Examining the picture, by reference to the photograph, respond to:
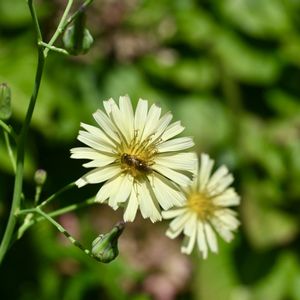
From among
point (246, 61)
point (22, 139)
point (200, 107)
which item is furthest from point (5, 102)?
point (246, 61)

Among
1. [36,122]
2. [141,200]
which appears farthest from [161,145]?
[36,122]

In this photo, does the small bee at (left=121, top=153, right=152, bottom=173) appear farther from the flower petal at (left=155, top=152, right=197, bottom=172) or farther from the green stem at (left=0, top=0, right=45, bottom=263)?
the green stem at (left=0, top=0, right=45, bottom=263)

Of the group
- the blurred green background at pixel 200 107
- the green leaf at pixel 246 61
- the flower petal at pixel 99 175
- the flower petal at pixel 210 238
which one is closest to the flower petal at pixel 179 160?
the flower petal at pixel 99 175

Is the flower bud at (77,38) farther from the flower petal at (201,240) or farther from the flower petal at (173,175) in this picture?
the flower petal at (201,240)

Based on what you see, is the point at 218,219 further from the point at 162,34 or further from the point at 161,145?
the point at 162,34

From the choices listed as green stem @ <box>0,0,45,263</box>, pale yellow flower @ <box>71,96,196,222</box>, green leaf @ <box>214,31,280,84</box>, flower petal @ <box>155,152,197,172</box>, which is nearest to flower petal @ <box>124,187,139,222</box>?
pale yellow flower @ <box>71,96,196,222</box>

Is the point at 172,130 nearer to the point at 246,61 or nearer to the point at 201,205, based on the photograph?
the point at 201,205

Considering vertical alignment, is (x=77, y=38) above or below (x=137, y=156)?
above
